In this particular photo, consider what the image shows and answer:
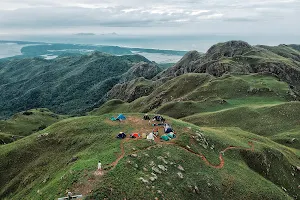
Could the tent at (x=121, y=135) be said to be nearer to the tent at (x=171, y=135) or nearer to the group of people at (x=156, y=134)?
the group of people at (x=156, y=134)

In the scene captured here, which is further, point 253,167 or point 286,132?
point 286,132

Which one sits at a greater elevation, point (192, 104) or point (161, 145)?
point (161, 145)

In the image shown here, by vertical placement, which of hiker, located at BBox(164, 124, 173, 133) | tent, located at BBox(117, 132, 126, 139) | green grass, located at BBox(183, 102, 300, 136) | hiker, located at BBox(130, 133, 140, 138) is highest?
hiker, located at BBox(164, 124, 173, 133)

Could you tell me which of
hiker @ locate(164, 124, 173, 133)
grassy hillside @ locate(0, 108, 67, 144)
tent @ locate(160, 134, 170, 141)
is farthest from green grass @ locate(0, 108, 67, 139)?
tent @ locate(160, 134, 170, 141)

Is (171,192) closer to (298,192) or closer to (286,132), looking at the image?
(298,192)

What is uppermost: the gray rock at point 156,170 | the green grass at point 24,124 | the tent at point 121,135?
the tent at point 121,135

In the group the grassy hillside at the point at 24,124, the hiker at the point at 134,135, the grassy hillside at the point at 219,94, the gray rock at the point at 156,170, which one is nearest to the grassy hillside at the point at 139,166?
the gray rock at the point at 156,170

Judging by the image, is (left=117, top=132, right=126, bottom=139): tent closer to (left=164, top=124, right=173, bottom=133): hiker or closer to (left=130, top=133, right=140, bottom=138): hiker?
(left=130, top=133, right=140, bottom=138): hiker

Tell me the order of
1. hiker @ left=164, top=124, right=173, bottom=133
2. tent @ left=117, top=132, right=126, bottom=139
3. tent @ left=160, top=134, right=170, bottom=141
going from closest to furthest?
tent @ left=160, top=134, right=170, bottom=141 < tent @ left=117, top=132, right=126, bottom=139 < hiker @ left=164, top=124, right=173, bottom=133

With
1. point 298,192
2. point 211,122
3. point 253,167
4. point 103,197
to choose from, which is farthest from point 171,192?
point 211,122
